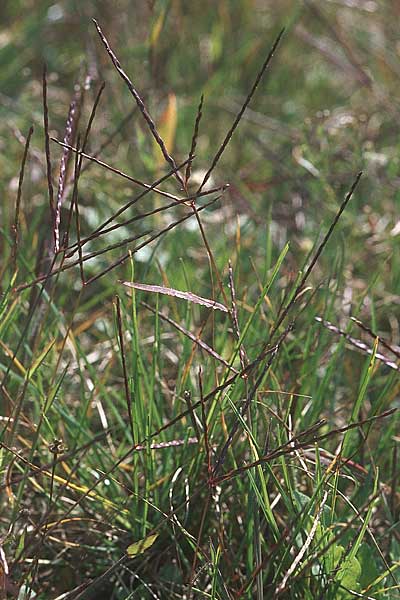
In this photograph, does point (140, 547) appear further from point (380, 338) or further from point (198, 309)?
point (198, 309)

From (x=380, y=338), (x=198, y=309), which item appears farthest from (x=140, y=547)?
(x=198, y=309)

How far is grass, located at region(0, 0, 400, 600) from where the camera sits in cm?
85

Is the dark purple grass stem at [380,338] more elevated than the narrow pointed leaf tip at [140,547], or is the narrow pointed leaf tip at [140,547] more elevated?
the dark purple grass stem at [380,338]

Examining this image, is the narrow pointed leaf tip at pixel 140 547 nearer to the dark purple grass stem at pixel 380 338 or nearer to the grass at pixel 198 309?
the grass at pixel 198 309

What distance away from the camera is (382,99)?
74.8 inches

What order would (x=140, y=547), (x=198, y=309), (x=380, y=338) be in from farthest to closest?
1. (x=198, y=309)
2. (x=380, y=338)
3. (x=140, y=547)

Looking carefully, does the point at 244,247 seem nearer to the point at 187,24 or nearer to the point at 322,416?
the point at 322,416

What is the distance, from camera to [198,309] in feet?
4.50

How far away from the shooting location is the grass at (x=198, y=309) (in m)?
0.85

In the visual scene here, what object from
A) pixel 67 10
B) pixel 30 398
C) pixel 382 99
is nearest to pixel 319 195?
pixel 382 99

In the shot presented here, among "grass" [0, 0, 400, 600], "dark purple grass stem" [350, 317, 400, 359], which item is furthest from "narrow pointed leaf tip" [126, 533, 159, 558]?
"dark purple grass stem" [350, 317, 400, 359]

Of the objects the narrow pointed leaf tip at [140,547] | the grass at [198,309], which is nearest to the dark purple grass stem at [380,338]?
the grass at [198,309]

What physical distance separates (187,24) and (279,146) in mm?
550

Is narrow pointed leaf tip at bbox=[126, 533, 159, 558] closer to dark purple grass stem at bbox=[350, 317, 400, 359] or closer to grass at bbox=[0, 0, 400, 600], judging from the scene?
grass at bbox=[0, 0, 400, 600]
